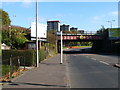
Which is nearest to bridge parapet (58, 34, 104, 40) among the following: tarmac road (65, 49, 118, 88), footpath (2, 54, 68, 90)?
tarmac road (65, 49, 118, 88)

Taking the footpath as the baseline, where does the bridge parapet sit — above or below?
above

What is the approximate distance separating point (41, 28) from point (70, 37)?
44.2m

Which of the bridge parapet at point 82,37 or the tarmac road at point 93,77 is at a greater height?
the bridge parapet at point 82,37

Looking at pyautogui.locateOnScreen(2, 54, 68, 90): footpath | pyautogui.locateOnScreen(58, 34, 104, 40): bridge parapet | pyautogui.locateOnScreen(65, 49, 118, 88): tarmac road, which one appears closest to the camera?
pyautogui.locateOnScreen(2, 54, 68, 90): footpath

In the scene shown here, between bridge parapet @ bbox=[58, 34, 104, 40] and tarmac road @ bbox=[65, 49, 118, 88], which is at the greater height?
bridge parapet @ bbox=[58, 34, 104, 40]

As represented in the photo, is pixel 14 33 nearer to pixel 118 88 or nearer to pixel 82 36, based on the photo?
pixel 118 88

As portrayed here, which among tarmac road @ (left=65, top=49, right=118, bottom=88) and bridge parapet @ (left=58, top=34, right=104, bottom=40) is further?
bridge parapet @ (left=58, top=34, right=104, bottom=40)

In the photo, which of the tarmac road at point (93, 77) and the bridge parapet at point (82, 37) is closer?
the tarmac road at point (93, 77)

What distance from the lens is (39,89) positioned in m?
9.90

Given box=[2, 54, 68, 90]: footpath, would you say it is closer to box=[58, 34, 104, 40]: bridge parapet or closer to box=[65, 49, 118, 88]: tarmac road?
box=[65, 49, 118, 88]: tarmac road

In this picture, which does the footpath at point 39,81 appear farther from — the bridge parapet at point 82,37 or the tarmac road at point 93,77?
the bridge parapet at point 82,37

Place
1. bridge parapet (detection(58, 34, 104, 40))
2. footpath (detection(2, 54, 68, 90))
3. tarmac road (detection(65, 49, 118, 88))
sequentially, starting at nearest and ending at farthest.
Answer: footpath (detection(2, 54, 68, 90))
tarmac road (detection(65, 49, 118, 88))
bridge parapet (detection(58, 34, 104, 40))

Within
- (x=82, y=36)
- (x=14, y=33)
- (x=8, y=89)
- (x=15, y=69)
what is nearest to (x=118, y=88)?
(x=8, y=89)

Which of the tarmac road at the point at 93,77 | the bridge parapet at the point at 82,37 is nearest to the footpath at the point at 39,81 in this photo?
the tarmac road at the point at 93,77
